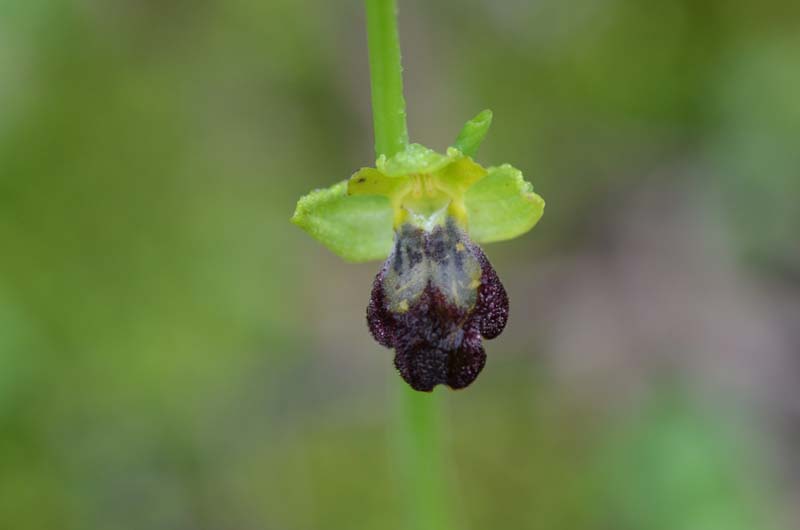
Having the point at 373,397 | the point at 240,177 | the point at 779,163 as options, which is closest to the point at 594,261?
the point at 779,163

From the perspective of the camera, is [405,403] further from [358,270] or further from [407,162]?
[358,270]

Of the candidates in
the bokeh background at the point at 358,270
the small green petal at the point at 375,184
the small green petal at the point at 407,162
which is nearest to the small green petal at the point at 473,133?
the small green petal at the point at 407,162

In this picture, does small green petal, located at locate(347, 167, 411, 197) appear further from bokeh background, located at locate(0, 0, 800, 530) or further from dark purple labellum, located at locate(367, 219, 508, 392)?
bokeh background, located at locate(0, 0, 800, 530)

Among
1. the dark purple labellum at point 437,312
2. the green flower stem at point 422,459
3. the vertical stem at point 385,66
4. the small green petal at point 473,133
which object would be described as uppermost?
the vertical stem at point 385,66

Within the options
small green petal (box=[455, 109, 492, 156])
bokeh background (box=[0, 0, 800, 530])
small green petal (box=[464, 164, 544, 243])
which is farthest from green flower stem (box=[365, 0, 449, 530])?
bokeh background (box=[0, 0, 800, 530])

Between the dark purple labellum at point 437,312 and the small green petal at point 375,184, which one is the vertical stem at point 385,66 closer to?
the small green petal at point 375,184
